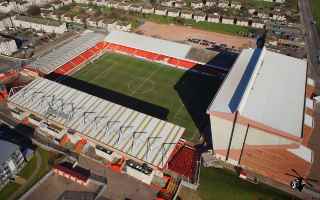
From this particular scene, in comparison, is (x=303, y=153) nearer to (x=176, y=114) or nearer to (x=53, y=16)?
(x=176, y=114)

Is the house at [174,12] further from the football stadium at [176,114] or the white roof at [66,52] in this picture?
the football stadium at [176,114]

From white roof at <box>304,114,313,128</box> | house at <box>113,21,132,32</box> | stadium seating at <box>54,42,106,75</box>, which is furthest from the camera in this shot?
house at <box>113,21,132,32</box>

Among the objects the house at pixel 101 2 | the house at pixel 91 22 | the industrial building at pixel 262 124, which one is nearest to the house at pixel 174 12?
the house at pixel 101 2

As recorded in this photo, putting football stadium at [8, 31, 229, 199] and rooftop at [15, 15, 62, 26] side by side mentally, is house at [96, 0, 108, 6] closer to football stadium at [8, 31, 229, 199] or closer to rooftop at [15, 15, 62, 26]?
rooftop at [15, 15, 62, 26]

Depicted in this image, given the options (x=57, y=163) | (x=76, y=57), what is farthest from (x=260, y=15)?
(x=57, y=163)

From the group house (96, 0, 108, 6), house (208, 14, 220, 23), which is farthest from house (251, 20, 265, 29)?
house (96, 0, 108, 6)

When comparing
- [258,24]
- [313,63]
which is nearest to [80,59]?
[258,24]

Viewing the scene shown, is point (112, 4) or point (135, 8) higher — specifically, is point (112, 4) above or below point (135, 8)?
above
